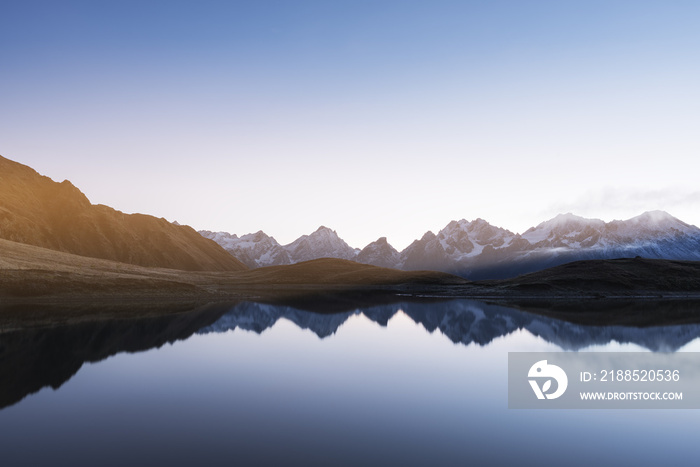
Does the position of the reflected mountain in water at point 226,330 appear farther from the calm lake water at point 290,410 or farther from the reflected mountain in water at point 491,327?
the calm lake water at point 290,410

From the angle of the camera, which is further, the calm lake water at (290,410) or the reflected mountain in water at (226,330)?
the reflected mountain in water at (226,330)

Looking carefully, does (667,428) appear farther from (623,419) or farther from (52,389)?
(52,389)

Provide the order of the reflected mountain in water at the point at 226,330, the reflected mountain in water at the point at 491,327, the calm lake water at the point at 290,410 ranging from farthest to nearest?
1. the reflected mountain in water at the point at 491,327
2. the reflected mountain in water at the point at 226,330
3. the calm lake water at the point at 290,410

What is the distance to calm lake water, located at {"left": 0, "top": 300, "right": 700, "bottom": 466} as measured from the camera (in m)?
20.7

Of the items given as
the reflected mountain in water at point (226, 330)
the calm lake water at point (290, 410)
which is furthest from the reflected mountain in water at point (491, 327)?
the calm lake water at point (290, 410)

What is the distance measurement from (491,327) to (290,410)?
189 ft

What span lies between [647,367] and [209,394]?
3792 cm

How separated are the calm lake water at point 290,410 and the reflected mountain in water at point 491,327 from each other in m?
4.16

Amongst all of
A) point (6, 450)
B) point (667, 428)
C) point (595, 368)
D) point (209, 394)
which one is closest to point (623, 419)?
point (667, 428)

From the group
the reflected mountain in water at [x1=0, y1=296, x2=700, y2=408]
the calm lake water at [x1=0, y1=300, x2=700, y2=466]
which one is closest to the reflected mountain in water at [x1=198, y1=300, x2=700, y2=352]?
the reflected mountain in water at [x1=0, y1=296, x2=700, y2=408]

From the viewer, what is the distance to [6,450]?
2009 cm

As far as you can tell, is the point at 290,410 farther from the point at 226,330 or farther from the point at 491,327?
the point at 491,327

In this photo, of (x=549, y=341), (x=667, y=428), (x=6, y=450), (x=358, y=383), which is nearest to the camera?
(x=6, y=450)

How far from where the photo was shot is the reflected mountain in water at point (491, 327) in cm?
6084
